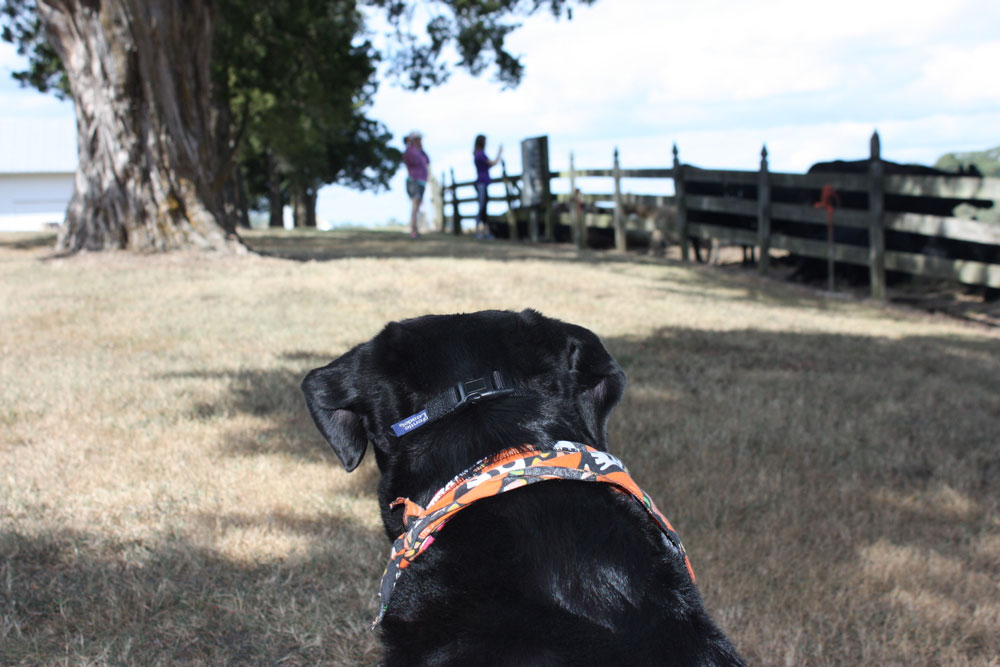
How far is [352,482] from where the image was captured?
13.5ft

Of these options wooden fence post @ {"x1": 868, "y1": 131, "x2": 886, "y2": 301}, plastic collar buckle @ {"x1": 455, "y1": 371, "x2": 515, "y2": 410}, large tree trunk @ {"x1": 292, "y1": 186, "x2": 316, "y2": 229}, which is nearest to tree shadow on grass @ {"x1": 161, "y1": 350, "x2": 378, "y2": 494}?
plastic collar buckle @ {"x1": 455, "y1": 371, "x2": 515, "y2": 410}

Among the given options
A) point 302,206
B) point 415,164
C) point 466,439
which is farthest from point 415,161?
point 302,206

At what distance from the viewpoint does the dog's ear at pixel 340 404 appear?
2.17 m

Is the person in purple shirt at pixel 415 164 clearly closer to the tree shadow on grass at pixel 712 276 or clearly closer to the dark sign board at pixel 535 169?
the tree shadow on grass at pixel 712 276

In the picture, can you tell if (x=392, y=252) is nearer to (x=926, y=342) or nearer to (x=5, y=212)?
(x=926, y=342)

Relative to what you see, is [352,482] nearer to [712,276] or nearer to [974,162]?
[712,276]

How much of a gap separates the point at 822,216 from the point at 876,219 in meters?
0.96

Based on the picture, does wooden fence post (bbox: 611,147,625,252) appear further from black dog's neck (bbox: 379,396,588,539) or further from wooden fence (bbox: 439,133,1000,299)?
black dog's neck (bbox: 379,396,588,539)

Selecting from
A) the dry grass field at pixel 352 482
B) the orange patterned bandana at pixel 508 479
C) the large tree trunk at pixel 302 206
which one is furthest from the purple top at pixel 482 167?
the large tree trunk at pixel 302 206

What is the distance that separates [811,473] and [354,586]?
2.46 m

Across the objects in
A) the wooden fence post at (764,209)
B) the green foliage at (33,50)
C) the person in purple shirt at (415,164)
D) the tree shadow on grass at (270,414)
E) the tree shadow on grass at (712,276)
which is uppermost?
the green foliage at (33,50)

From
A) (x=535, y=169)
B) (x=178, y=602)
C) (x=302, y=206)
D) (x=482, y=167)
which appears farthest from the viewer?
(x=302, y=206)

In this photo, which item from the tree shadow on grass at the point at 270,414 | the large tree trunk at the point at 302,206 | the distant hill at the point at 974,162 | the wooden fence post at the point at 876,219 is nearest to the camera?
the tree shadow on grass at the point at 270,414

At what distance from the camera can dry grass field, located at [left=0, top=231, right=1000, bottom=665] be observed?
295cm
